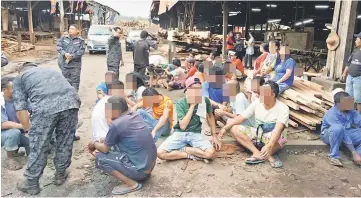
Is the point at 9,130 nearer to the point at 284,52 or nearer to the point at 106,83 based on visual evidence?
the point at 106,83

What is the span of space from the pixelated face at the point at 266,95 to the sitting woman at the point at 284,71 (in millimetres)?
1655

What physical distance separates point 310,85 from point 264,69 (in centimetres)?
108

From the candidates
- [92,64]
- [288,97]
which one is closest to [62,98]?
[288,97]

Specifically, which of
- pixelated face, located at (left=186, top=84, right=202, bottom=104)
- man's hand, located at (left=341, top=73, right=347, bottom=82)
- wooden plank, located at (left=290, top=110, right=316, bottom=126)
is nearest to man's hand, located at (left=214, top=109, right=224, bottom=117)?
pixelated face, located at (left=186, top=84, right=202, bottom=104)

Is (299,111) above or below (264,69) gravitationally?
below

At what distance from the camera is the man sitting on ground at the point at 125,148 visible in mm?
3375

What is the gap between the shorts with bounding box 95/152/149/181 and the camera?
136 inches

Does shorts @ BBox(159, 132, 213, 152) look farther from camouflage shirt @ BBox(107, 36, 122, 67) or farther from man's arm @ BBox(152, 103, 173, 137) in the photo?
camouflage shirt @ BBox(107, 36, 122, 67)

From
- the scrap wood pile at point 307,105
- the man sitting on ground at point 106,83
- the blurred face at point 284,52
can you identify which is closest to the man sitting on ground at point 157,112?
the man sitting on ground at point 106,83

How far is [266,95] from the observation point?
4.34 meters

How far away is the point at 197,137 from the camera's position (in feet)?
14.2

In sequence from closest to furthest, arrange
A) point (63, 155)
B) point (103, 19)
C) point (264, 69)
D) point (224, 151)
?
point (63, 155)
point (224, 151)
point (264, 69)
point (103, 19)

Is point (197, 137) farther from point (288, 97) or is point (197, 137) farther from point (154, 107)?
point (288, 97)

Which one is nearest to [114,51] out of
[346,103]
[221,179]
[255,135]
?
[255,135]
